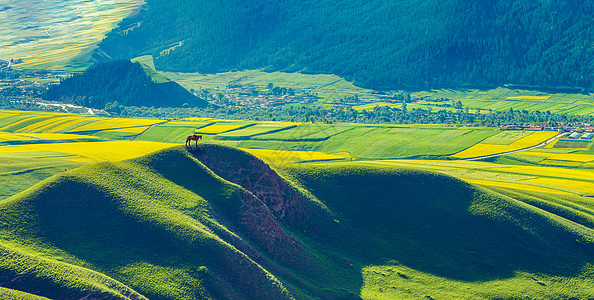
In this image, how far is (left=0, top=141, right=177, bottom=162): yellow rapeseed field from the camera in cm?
14412

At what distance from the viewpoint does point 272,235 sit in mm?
77938

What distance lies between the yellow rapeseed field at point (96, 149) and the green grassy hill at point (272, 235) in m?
63.5

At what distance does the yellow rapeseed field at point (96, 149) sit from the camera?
473 ft

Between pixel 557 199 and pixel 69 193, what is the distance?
9726 cm

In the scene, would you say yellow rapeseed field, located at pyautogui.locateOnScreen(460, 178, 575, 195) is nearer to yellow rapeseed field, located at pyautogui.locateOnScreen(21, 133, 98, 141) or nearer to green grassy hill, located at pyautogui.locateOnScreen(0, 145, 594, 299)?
green grassy hill, located at pyautogui.locateOnScreen(0, 145, 594, 299)

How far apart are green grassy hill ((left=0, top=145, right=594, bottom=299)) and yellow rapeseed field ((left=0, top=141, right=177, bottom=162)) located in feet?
208

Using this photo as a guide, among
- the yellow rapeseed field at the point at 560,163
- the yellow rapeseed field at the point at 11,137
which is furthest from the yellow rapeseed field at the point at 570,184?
the yellow rapeseed field at the point at 11,137

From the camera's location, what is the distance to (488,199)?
9875 centimetres

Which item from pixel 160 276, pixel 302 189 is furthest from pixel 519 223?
pixel 160 276

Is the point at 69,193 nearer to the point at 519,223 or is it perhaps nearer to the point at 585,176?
the point at 519,223

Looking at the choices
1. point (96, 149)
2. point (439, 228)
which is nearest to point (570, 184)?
point (439, 228)

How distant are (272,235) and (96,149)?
96.5 m

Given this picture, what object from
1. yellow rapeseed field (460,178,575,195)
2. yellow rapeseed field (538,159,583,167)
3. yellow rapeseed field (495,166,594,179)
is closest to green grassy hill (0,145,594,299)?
yellow rapeseed field (460,178,575,195)

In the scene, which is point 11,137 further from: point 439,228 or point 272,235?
point 439,228
